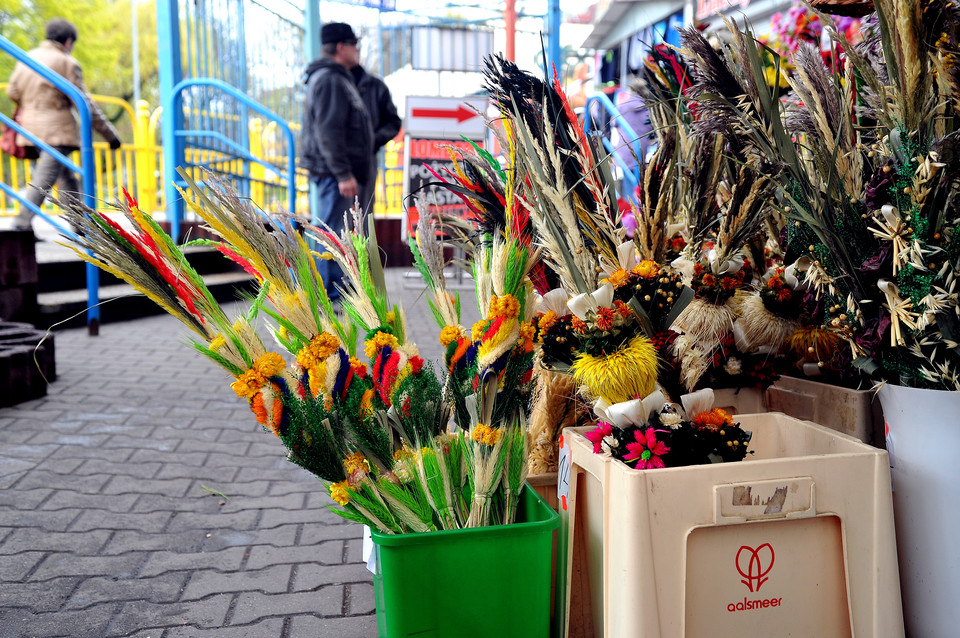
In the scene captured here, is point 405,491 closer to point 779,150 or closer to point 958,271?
point 779,150

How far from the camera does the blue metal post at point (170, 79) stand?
293 inches

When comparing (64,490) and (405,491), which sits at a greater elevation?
(405,491)

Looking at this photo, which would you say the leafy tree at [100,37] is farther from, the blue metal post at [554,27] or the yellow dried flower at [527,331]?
the yellow dried flower at [527,331]

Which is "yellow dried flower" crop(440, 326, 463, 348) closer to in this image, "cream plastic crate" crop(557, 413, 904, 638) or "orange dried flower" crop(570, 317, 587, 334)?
"orange dried flower" crop(570, 317, 587, 334)

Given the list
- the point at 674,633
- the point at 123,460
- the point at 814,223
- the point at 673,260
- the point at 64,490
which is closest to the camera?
the point at 674,633

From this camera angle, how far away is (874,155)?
65.1 inches

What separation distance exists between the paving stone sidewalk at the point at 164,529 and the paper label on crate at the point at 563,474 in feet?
1.36

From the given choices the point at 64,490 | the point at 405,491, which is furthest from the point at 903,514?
the point at 64,490

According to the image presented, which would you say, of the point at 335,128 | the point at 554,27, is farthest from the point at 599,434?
the point at 554,27

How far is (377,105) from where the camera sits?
6.18 meters

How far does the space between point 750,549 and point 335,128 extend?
4719mm

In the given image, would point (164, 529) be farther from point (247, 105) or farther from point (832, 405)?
point (247, 105)

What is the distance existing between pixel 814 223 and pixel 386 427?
0.96 meters

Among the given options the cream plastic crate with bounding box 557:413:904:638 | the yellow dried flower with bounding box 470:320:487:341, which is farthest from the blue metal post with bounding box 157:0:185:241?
the cream plastic crate with bounding box 557:413:904:638
